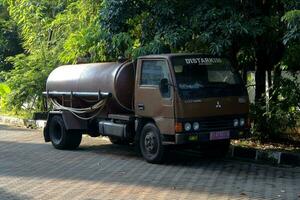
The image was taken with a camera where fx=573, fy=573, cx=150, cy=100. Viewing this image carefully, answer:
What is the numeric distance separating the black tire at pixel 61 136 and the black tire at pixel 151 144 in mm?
2445

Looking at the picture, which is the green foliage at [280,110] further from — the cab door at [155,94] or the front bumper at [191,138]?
the cab door at [155,94]

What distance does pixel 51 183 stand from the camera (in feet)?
29.2

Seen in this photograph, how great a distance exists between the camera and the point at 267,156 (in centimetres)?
1084

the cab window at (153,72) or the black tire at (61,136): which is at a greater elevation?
the cab window at (153,72)

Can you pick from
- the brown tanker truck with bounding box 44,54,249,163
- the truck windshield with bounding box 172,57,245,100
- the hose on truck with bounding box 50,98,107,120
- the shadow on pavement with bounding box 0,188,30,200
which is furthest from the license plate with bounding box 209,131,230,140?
the shadow on pavement with bounding box 0,188,30,200

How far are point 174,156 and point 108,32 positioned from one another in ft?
9.58

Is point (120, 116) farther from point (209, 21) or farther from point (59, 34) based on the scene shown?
point (59, 34)

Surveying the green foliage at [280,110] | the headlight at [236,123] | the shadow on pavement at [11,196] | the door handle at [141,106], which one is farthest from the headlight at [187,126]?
the shadow on pavement at [11,196]

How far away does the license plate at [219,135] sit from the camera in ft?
33.1

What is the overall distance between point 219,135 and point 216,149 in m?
1.16

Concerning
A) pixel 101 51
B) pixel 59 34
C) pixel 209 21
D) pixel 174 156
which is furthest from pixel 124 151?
pixel 59 34

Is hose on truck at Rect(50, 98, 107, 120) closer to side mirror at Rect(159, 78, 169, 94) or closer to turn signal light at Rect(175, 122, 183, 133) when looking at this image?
side mirror at Rect(159, 78, 169, 94)

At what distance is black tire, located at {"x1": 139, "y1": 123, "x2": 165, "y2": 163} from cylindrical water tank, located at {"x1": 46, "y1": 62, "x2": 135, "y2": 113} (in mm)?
806

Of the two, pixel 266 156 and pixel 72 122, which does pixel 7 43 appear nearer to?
pixel 72 122
